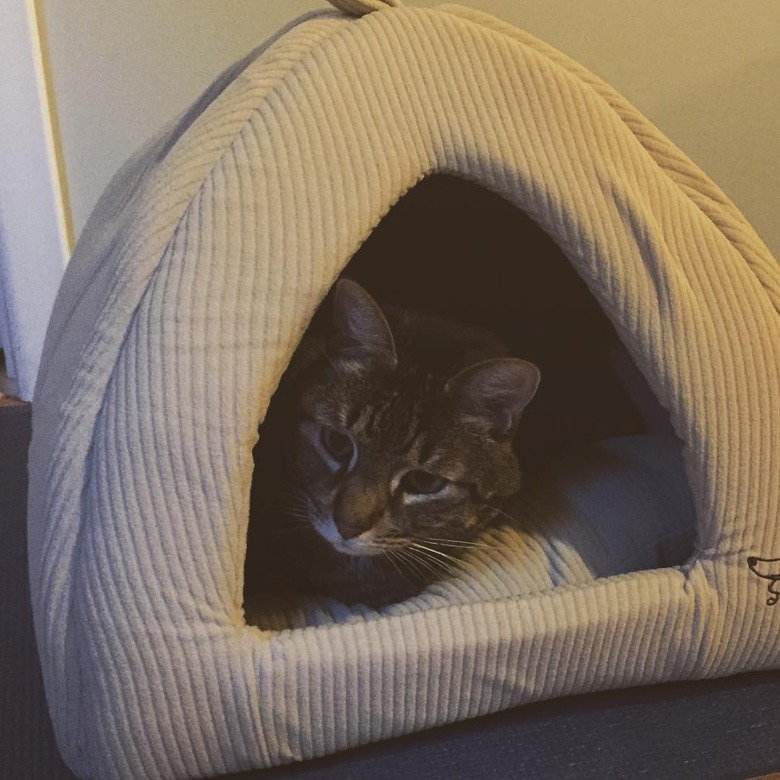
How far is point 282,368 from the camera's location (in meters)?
0.86

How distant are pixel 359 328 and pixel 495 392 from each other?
178mm

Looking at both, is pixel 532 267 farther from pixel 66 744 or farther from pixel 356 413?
pixel 66 744

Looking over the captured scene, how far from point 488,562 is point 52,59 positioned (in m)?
1.24

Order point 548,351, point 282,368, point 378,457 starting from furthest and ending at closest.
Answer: point 548,351 < point 378,457 < point 282,368

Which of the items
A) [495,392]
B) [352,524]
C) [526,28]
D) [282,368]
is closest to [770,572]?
[495,392]

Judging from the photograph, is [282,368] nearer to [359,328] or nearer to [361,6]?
[359,328]

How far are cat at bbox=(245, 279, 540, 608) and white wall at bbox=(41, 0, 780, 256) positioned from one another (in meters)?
0.75

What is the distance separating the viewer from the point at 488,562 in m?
1.05

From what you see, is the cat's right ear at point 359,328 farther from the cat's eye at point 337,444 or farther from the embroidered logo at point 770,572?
the embroidered logo at point 770,572

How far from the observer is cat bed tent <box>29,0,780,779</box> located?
81 cm

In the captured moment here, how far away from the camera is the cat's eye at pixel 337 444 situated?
100cm

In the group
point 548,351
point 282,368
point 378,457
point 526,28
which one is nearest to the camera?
point 282,368

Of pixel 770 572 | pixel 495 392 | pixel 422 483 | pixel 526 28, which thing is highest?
pixel 526 28

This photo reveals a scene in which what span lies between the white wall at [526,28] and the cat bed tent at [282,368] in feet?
2.13
